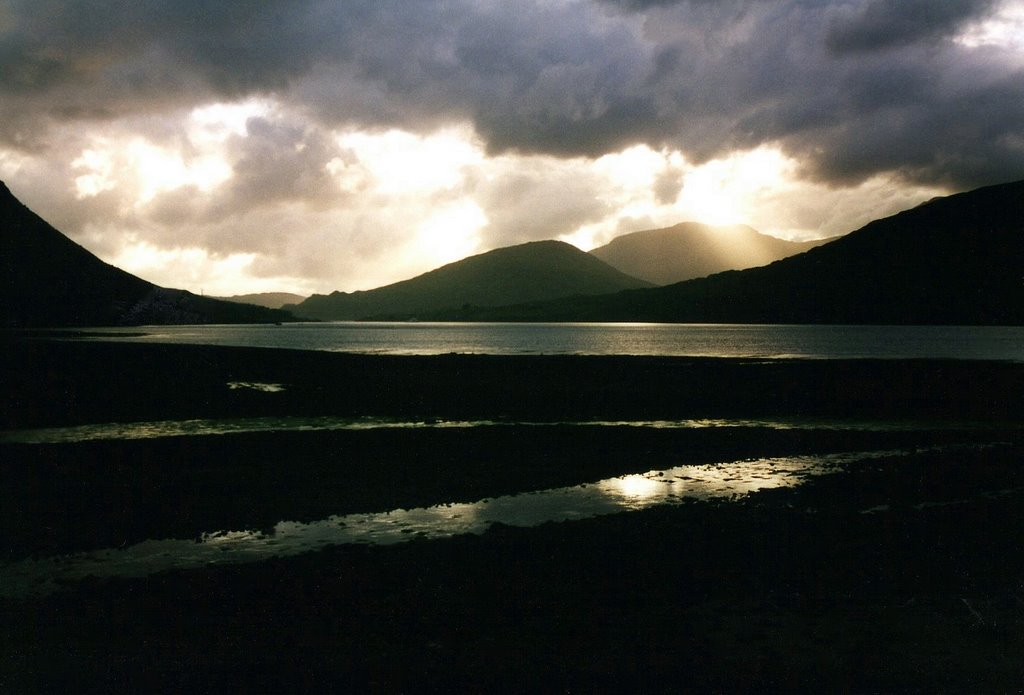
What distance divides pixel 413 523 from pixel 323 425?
70.3 ft

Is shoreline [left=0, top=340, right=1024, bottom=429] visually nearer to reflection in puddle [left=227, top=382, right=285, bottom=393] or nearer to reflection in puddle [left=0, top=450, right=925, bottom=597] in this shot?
reflection in puddle [left=227, top=382, right=285, bottom=393]

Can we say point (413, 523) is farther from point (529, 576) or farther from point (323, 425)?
point (323, 425)

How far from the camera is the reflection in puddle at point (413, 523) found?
15.7 metres

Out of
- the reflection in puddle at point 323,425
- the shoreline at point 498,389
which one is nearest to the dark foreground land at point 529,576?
the reflection in puddle at point 323,425

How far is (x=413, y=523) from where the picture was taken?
1947 centimetres

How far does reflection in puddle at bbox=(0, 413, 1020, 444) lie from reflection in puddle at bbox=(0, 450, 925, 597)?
12521 millimetres

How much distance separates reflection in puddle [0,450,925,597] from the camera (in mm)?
15734

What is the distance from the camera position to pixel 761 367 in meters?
85.9

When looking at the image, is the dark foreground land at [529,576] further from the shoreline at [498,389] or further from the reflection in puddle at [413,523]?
the shoreline at [498,389]

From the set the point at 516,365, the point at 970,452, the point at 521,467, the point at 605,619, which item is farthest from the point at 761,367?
the point at 605,619

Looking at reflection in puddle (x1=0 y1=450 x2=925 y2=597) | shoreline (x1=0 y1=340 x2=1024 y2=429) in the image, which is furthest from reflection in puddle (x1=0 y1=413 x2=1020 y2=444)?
reflection in puddle (x1=0 y1=450 x2=925 y2=597)

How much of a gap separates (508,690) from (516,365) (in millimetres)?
78520

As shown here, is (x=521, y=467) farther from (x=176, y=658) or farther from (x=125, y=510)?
(x=176, y=658)

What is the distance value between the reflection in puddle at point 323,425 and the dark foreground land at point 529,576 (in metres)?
2.35
